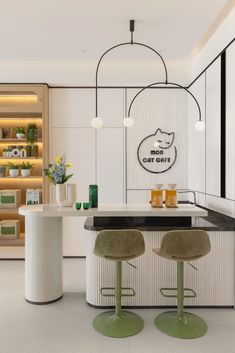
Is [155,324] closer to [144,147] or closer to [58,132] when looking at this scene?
[144,147]

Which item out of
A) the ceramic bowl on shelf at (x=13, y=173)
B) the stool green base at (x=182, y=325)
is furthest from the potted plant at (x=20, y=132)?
the stool green base at (x=182, y=325)

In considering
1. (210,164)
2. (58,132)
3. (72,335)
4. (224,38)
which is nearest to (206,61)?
(224,38)

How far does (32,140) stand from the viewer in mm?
5035

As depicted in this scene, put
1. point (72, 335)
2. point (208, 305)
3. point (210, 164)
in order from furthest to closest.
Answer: point (210, 164) < point (208, 305) < point (72, 335)

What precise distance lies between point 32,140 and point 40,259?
236 cm

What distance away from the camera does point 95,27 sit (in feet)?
12.1

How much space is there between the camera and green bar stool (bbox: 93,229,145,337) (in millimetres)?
2668

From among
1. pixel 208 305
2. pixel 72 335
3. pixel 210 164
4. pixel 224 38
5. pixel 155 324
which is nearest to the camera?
pixel 72 335

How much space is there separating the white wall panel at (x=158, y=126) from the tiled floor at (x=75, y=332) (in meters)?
2.23

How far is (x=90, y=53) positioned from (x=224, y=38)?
6.34 ft

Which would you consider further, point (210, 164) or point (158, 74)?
point (158, 74)

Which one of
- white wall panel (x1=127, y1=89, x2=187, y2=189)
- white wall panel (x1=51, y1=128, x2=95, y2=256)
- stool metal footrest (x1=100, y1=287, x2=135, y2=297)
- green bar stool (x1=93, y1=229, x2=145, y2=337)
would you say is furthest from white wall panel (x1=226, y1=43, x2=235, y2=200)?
white wall panel (x1=51, y1=128, x2=95, y2=256)

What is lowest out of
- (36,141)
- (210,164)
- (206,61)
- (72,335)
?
(72,335)

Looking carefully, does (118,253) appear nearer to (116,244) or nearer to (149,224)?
(116,244)
